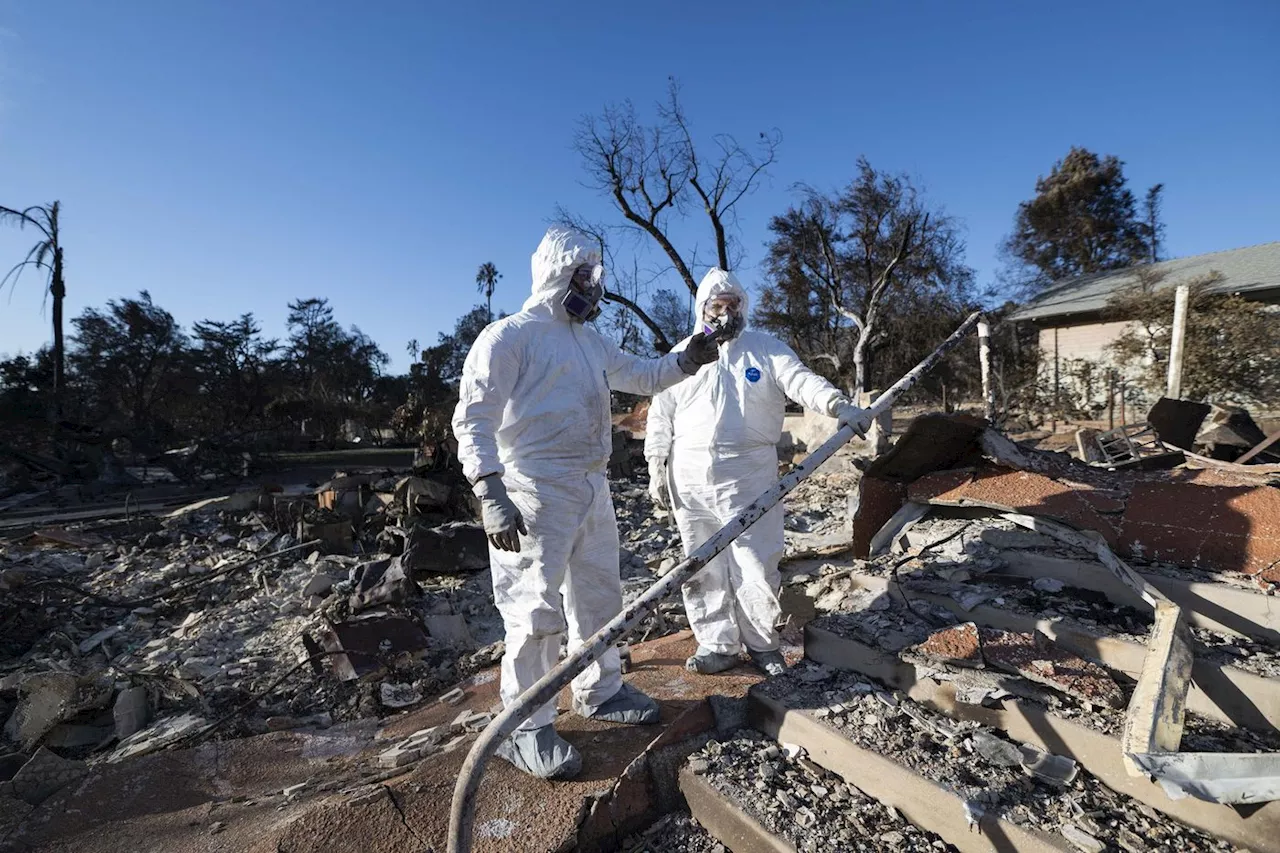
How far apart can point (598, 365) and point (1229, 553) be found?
2614mm

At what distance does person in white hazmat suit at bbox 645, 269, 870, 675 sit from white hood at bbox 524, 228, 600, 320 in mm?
756

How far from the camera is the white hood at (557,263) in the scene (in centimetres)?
255

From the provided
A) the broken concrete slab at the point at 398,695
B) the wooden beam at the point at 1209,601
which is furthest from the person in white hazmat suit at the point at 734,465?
the broken concrete slab at the point at 398,695

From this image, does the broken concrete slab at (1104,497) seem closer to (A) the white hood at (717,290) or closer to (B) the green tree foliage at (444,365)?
(A) the white hood at (717,290)

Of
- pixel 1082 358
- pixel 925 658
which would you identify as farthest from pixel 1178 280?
pixel 925 658

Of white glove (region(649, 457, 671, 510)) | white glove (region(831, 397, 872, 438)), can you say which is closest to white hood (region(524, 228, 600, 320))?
white glove (region(649, 457, 671, 510))

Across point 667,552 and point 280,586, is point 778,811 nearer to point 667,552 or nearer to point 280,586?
point 667,552

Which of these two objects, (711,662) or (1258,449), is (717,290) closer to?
(711,662)

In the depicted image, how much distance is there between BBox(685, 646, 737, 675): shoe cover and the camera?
295 cm

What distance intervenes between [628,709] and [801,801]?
77cm

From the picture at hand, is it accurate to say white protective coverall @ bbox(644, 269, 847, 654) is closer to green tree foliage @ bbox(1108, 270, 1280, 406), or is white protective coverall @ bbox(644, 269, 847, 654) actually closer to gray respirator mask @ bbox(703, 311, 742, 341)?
gray respirator mask @ bbox(703, 311, 742, 341)

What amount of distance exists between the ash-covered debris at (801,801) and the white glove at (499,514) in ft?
3.27

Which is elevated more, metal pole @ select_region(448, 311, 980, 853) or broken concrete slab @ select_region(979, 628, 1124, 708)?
metal pole @ select_region(448, 311, 980, 853)

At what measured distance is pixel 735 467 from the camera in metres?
3.01
